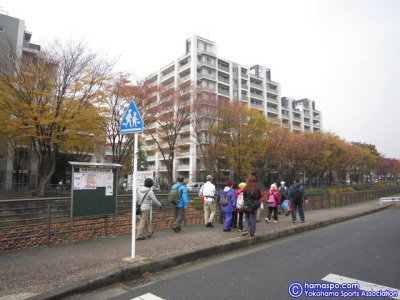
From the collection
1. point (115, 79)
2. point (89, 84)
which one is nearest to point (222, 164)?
point (115, 79)

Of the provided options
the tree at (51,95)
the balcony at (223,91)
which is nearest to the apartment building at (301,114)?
the balcony at (223,91)

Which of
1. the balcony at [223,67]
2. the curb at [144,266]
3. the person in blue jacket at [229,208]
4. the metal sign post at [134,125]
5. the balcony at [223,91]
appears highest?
the balcony at [223,67]

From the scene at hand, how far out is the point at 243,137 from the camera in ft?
92.1

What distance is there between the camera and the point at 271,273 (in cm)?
460

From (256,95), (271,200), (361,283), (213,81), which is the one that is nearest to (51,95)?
(271,200)

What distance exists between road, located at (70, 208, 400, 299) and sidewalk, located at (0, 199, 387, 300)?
0.64 feet

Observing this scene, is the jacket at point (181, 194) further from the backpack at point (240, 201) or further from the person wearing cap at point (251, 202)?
the person wearing cap at point (251, 202)

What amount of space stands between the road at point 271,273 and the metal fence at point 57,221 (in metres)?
3.05

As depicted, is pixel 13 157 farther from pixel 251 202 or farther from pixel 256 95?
pixel 256 95

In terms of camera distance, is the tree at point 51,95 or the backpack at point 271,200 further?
the tree at point 51,95

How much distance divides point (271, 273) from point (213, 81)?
49669mm

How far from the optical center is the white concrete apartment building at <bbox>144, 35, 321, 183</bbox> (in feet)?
162

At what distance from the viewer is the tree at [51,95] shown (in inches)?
541

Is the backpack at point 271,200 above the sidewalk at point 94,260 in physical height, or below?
above
